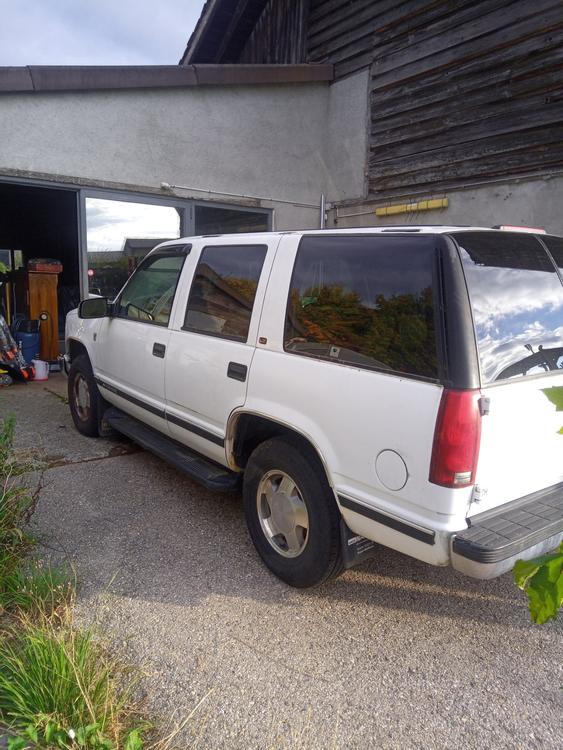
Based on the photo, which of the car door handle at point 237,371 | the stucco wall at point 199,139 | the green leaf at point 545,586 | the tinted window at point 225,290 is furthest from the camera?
the stucco wall at point 199,139

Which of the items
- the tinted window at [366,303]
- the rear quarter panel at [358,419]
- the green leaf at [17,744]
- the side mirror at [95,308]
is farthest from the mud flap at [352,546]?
the side mirror at [95,308]

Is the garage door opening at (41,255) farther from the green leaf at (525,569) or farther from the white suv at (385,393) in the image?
the green leaf at (525,569)

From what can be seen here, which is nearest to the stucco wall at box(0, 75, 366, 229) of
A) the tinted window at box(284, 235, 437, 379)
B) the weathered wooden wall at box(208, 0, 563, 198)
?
the weathered wooden wall at box(208, 0, 563, 198)

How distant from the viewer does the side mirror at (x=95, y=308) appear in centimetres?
471

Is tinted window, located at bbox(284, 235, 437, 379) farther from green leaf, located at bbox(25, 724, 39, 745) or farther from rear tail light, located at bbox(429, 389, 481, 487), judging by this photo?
green leaf, located at bbox(25, 724, 39, 745)

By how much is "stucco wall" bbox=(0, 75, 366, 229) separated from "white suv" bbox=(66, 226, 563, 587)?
5.42 m

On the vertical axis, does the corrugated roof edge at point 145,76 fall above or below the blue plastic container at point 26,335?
above

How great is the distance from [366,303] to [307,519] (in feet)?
3.69

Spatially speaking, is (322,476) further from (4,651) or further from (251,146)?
(251,146)

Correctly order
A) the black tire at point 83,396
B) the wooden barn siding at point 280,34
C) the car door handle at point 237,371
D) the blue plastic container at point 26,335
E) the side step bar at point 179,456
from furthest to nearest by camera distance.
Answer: the wooden barn siding at point 280,34 < the blue plastic container at point 26,335 < the black tire at point 83,396 < the side step bar at point 179,456 < the car door handle at point 237,371

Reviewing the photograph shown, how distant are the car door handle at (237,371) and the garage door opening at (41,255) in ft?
19.7

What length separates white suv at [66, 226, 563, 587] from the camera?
2.26 m

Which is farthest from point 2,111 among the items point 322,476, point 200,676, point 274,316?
point 200,676

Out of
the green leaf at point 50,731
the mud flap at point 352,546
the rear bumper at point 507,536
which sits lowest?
A: the green leaf at point 50,731
